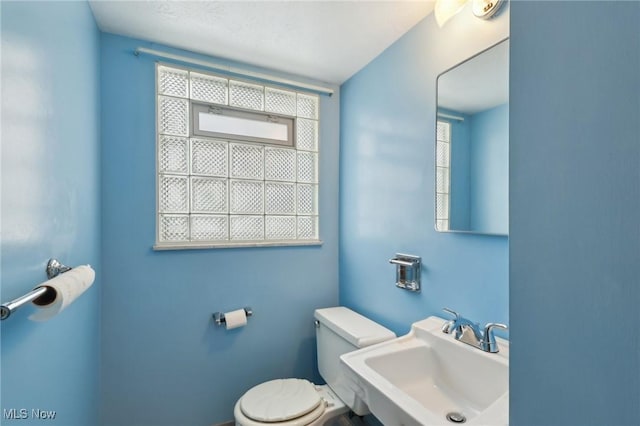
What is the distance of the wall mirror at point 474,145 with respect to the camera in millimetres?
1039

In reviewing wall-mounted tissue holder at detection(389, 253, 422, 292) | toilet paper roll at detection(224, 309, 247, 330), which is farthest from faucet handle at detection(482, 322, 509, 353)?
toilet paper roll at detection(224, 309, 247, 330)

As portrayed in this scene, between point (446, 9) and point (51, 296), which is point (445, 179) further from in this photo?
point (51, 296)

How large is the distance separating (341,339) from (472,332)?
69 centimetres

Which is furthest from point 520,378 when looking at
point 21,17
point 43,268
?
point 21,17

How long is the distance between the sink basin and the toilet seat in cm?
39

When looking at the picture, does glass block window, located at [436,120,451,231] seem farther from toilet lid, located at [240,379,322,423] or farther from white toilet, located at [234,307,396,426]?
toilet lid, located at [240,379,322,423]

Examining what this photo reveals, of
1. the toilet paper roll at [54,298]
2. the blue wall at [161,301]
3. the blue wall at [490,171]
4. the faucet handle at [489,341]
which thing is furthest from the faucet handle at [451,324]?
the toilet paper roll at [54,298]

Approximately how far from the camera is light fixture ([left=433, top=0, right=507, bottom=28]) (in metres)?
1.02

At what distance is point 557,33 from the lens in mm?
390

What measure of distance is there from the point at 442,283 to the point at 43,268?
140 centimetres

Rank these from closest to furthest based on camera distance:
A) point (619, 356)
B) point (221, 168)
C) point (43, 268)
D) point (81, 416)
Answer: point (619, 356), point (43, 268), point (81, 416), point (221, 168)

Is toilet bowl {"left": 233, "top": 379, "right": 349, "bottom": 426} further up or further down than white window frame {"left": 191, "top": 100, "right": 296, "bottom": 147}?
further down

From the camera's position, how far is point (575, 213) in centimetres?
37

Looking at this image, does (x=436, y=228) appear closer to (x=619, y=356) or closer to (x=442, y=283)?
(x=442, y=283)
